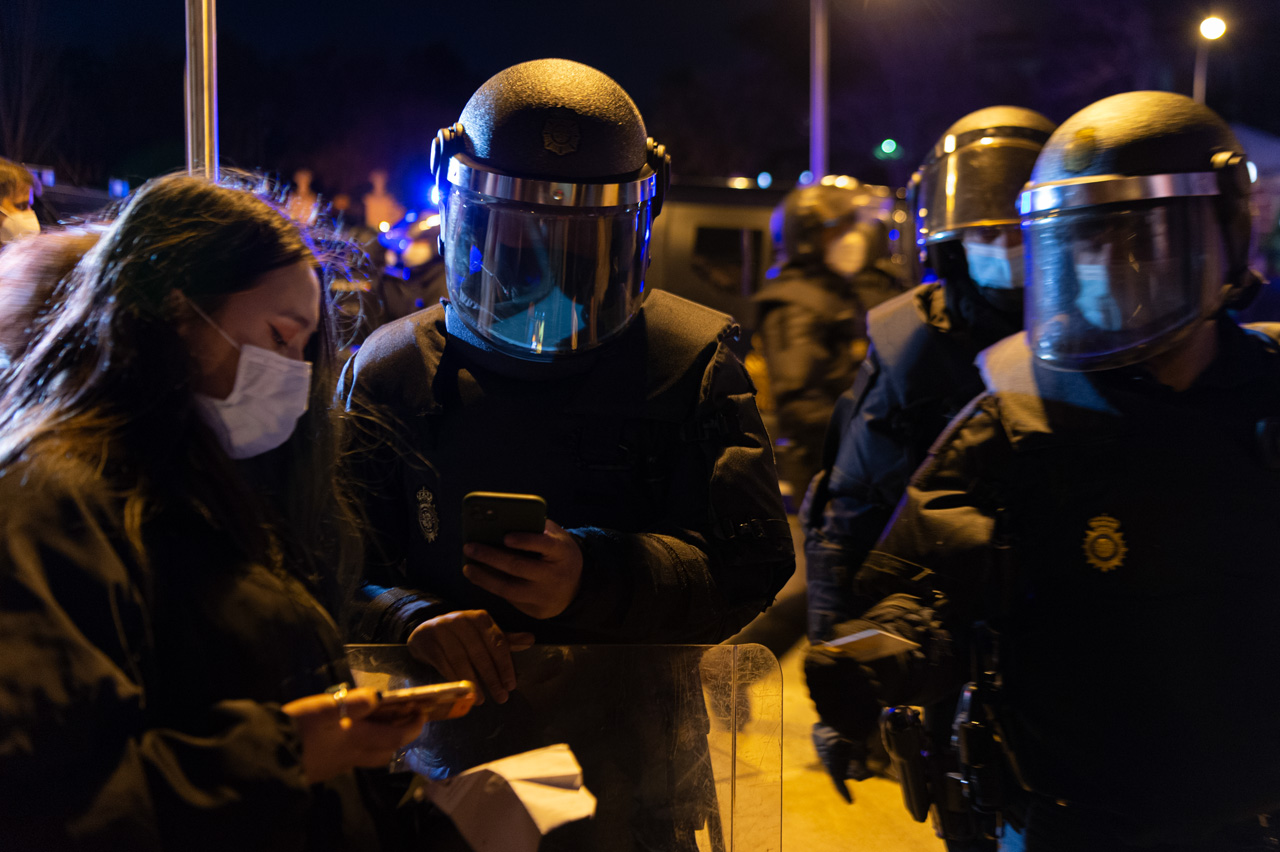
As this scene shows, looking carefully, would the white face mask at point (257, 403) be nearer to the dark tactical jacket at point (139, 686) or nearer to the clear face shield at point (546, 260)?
the dark tactical jacket at point (139, 686)

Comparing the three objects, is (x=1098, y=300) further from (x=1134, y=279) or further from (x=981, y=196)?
(x=981, y=196)

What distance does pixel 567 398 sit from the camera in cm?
168

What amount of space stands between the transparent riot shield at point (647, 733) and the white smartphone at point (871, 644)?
28 cm

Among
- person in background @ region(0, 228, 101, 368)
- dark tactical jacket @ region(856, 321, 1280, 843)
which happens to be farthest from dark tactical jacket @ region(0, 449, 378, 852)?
dark tactical jacket @ region(856, 321, 1280, 843)

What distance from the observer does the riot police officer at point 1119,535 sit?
1.59 metres

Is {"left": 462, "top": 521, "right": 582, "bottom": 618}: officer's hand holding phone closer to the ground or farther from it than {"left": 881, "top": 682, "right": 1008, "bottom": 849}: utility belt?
farther from it

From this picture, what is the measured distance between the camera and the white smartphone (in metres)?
1.55

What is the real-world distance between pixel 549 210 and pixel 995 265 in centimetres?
154

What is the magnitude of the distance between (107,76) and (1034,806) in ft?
9.18

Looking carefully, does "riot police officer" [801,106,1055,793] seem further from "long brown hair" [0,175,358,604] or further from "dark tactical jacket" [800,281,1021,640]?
"long brown hair" [0,175,358,604]

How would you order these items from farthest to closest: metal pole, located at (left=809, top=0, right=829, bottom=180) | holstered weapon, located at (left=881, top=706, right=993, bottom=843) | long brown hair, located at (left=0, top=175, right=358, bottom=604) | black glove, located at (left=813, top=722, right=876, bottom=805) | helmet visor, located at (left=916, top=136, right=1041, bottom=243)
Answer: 1. metal pole, located at (left=809, top=0, right=829, bottom=180)
2. helmet visor, located at (left=916, top=136, right=1041, bottom=243)
3. black glove, located at (left=813, top=722, right=876, bottom=805)
4. holstered weapon, located at (left=881, top=706, right=993, bottom=843)
5. long brown hair, located at (left=0, top=175, right=358, bottom=604)

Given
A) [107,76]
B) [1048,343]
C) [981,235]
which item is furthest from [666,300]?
[107,76]

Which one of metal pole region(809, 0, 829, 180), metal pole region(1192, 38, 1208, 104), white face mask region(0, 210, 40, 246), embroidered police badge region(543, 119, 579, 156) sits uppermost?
metal pole region(1192, 38, 1208, 104)

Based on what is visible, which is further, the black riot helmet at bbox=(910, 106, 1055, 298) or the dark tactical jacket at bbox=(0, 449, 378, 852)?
the black riot helmet at bbox=(910, 106, 1055, 298)
